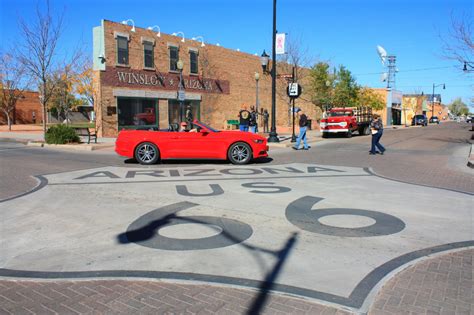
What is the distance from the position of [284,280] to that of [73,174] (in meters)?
8.09

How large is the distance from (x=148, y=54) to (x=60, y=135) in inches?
375

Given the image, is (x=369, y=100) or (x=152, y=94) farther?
(x=369, y=100)

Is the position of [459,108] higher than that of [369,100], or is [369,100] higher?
[459,108]

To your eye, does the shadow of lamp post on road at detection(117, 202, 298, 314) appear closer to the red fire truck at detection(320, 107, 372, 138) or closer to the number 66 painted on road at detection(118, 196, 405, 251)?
the number 66 painted on road at detection(118, 196, 405, 251)

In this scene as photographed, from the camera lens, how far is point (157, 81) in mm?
26453

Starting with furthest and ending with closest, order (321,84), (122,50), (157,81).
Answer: (321,84), (157,81), (122,50)

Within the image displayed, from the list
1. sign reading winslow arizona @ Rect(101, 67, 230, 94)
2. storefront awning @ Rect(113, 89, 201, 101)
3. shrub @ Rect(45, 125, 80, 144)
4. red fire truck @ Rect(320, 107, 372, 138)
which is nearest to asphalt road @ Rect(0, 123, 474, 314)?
shrub @ Rect(45, 125, 80, 144)

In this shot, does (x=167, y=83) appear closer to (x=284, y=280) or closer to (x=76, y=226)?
(x=76, y=226)

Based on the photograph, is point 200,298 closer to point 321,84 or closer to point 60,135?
point 60,135

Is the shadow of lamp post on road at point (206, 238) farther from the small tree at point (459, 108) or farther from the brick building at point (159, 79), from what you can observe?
the small tree at point (459, 108)

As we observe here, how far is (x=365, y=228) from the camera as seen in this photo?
5.59 metres

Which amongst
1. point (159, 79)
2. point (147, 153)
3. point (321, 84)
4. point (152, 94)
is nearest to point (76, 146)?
point (147, 153)

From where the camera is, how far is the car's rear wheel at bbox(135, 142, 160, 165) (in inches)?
488

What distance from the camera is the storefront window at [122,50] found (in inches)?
943
